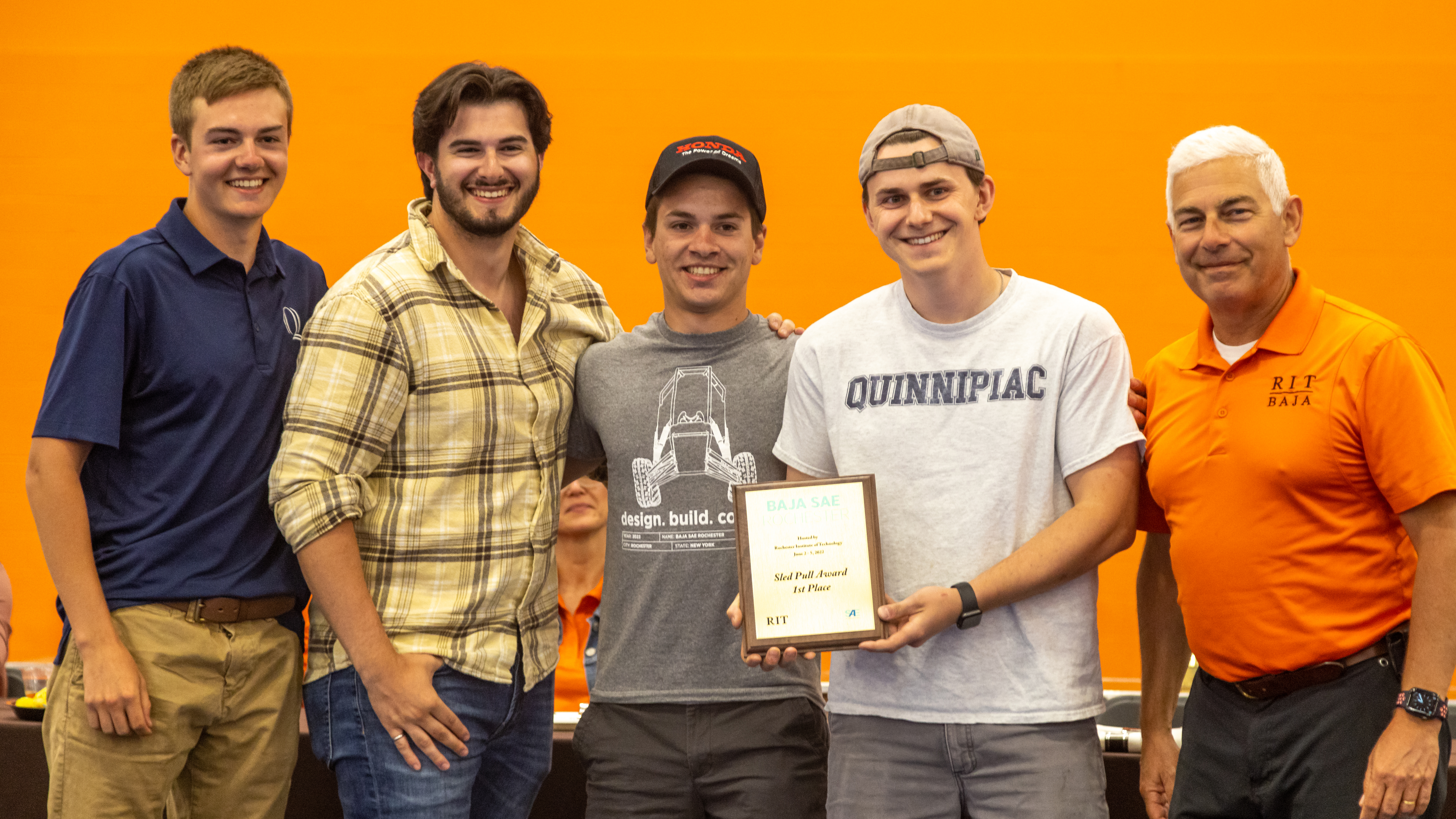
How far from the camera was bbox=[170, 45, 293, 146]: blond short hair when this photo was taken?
206 centimetres

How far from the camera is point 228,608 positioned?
199cm

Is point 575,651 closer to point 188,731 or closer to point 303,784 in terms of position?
point 303,784

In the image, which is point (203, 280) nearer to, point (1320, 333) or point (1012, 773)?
point (1012, 773)

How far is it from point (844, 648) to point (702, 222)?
2.71 ft

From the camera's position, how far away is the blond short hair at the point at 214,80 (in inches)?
81.2

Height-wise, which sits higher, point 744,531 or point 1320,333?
point 1320,333

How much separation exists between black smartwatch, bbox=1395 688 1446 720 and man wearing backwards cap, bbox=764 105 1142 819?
1.40 ft

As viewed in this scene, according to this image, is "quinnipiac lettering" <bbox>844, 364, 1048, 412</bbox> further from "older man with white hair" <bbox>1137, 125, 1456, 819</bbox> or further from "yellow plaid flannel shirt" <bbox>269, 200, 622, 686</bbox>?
"yellow plaid flannel shirt" <bbox>269, 200, 622, 686</bbox>

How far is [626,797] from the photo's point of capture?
1929mm

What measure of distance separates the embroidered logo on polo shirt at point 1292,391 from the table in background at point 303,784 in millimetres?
1489

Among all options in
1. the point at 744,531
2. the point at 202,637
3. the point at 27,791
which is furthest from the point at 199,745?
the point at 744,531

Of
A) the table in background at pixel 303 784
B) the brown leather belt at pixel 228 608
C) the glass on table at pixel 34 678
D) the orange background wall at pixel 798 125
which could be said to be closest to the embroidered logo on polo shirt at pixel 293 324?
the brown leather belt at pixel 228 608

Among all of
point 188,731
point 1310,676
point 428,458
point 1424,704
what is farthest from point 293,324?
point 1424,704

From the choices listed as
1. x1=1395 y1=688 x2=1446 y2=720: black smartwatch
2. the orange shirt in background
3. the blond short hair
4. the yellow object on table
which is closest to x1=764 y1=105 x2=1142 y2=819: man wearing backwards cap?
x1=1395 y1=688 x2=1446 y2=720: black smartwatch
